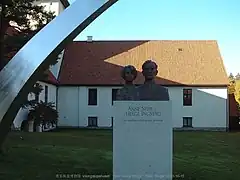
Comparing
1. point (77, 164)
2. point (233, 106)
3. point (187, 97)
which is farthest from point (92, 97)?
point (77, 164)

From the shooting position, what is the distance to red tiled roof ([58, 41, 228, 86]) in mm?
34938

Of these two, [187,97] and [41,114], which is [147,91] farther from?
[187,97]

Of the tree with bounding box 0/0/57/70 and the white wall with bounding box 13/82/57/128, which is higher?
the tree with bounding box 0/0/57/70

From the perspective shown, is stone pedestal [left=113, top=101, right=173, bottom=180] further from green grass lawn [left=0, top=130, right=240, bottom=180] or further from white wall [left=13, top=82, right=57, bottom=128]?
white wall [left=13, top=82, right=57, bottom=128]

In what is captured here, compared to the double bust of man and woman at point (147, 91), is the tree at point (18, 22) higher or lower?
higher

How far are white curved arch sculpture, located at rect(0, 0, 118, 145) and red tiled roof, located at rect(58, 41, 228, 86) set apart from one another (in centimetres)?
2830

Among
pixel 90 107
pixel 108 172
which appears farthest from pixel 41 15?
pixel 90 107

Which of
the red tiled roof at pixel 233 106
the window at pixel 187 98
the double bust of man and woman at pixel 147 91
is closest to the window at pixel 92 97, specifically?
the window at pixel 187 98

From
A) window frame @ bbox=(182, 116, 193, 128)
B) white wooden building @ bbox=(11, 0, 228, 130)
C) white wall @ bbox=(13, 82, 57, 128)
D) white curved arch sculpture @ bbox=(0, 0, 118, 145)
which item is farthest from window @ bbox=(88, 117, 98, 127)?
white curved arch sculpture @ bbox=(0, 0, 118, 145)

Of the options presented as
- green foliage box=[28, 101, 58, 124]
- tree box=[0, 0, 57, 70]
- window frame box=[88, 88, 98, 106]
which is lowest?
green foliage box=[28, 101, 58, 124]

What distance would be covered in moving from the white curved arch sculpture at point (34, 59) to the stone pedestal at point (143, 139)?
232cm

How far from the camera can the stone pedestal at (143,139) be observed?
7.35 metres

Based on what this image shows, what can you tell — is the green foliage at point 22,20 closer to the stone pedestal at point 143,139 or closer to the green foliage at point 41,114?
the stone pedestal at point 143,139

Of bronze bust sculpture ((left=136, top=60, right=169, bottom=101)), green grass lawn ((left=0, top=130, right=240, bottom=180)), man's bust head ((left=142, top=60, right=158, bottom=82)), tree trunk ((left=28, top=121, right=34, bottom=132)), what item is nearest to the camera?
bronze bust sculpture ((left=136, top=60, right=169, bottom=101))
